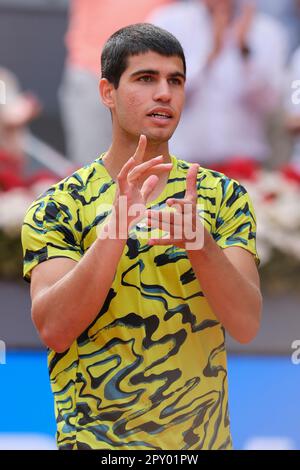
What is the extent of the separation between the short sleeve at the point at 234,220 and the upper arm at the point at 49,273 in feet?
1.45

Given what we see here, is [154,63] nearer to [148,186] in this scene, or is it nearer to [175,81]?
[175,81]

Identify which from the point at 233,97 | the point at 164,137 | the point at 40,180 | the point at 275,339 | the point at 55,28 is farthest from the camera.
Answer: the point at 55,28

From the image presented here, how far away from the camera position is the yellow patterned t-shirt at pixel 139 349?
2973 millimetres

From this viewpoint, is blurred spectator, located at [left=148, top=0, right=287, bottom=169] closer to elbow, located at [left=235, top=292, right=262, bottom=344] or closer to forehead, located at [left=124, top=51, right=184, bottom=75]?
forehead, located at [left=124, top=51, right=184, bottom=75]

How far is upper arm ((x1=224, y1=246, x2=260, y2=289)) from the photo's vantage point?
2.98 m

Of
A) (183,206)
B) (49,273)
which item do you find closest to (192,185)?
(183,206)

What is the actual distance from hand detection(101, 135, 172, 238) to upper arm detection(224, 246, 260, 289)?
33 centimetres

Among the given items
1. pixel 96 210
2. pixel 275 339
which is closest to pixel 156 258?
pixel 96 210

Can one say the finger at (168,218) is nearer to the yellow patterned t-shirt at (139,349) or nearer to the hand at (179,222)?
the hand at (179,222)

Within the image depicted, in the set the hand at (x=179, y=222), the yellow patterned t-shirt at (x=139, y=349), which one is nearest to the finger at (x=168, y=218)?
the hand at (x=179, y=222)

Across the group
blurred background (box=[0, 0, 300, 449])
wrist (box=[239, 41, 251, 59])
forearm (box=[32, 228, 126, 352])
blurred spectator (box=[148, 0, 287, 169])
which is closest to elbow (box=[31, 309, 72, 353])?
forearm (box=[32, 228, 126, 352])
